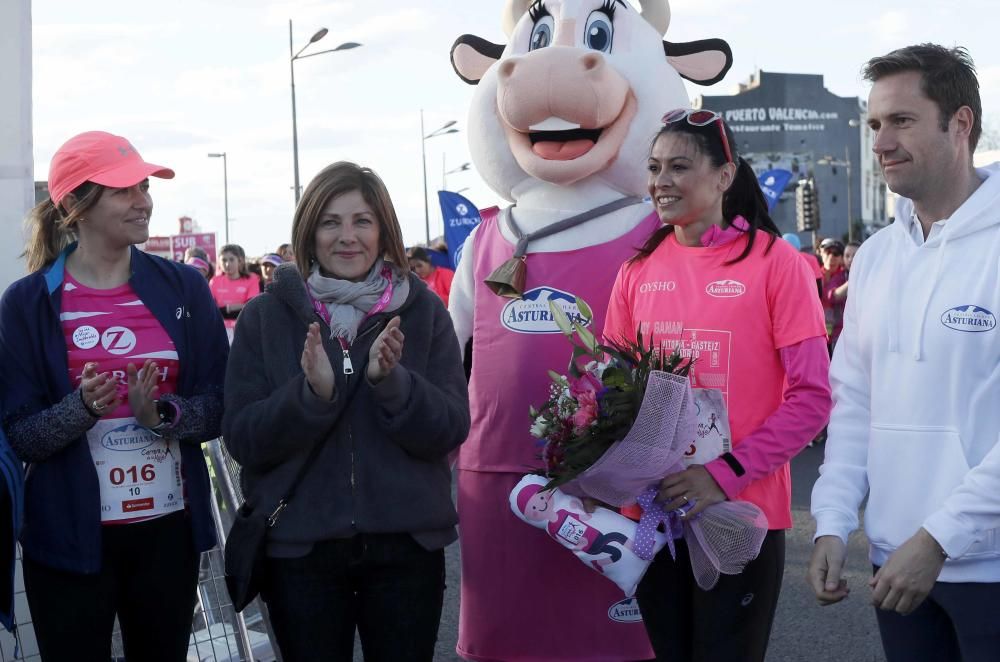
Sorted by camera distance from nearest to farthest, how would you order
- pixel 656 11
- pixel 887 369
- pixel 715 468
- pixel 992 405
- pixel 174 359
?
pixel 992 405
pixel 887 369
pixel 715 468
pixel 174 359
pixel 656 11

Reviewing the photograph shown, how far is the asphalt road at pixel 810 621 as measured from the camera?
510cm

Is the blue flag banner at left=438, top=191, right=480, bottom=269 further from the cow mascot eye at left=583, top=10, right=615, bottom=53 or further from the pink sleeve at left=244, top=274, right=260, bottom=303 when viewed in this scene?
the cow mascot eye at left=583, top=10, right=615, bottom=53

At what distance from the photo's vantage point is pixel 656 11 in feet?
16.1

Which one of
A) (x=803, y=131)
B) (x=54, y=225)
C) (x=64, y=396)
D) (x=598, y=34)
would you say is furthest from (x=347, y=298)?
(x=803, y=131)

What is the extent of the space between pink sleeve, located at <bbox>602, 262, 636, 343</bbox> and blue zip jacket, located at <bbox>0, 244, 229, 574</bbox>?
46.1 inches

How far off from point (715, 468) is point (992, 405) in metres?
0.75

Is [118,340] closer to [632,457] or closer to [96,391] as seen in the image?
[96,391]

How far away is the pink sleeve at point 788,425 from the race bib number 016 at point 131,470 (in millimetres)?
1534

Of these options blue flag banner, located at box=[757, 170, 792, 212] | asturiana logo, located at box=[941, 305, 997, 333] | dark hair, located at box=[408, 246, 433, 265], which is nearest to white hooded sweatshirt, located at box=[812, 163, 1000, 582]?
asturiana logo, located at box=[941, 305, 997, 333]

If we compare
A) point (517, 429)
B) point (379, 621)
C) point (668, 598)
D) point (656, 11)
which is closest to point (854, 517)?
point (668, 598)

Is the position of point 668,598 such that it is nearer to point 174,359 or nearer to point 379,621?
point 379,621

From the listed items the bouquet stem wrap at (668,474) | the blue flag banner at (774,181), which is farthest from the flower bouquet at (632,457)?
the blue flag banner at (774,181)

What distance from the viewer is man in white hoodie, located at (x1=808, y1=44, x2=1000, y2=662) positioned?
2258 millimetres

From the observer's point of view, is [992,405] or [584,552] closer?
[992,405]
